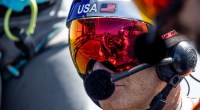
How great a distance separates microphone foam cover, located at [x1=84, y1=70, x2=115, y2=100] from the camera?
127 centimetres

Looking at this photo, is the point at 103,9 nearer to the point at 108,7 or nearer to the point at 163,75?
the point at 108,7

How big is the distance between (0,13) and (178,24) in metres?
1.54

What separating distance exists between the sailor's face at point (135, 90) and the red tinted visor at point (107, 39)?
0.05 meters

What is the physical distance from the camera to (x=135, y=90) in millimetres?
1316

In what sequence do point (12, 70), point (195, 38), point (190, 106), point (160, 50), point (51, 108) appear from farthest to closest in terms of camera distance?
point (12, 70), point (51, 108), point (190, 106), point (160, 50), point (195, 38)

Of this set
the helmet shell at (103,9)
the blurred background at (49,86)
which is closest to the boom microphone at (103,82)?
the helmet shell at (103,9)

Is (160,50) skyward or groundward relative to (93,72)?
skyward

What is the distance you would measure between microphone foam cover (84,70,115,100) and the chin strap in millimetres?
124

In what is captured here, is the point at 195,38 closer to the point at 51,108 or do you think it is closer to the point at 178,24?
the point at 178,24

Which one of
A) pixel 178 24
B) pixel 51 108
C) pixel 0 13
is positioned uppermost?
pixel 178 24

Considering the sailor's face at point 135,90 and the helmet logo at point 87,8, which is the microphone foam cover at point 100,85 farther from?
the helmet logo at point 87,8

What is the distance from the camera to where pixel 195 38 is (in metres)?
0.53

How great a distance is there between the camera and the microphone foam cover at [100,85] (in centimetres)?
127

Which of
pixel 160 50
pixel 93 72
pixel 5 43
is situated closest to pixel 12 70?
pixel 5 43
